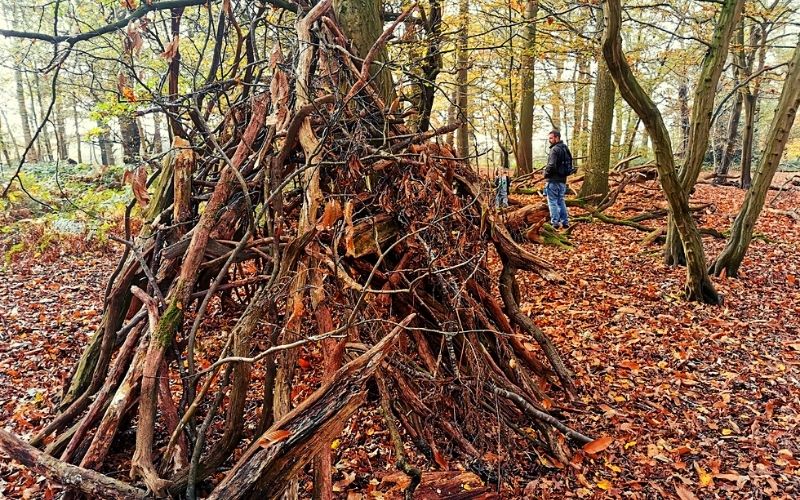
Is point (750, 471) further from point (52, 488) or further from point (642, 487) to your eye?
point (52, 488)

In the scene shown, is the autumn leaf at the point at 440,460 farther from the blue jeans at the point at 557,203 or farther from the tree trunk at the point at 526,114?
the tree trunk at the point at 526,114

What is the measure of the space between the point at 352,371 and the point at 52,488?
2011mm

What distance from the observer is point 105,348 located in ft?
9.74

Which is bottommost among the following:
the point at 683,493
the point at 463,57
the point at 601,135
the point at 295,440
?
the point at 683,493

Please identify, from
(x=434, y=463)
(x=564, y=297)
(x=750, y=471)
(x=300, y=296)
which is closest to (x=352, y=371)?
(x=300, y=296)

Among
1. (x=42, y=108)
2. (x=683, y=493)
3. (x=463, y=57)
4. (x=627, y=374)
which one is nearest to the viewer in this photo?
(x=683, y=493)

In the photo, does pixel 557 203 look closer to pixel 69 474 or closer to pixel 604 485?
pixel 604 485

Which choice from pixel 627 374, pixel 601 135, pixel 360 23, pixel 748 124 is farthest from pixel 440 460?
pixel 748 124

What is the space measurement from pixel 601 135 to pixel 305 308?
7.73 m

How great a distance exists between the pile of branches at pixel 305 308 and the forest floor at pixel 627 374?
0.28 metres

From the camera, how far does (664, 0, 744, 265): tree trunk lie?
207 inches

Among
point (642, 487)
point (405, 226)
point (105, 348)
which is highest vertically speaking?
point (405, 226)

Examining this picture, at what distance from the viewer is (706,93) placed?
18.2 ft

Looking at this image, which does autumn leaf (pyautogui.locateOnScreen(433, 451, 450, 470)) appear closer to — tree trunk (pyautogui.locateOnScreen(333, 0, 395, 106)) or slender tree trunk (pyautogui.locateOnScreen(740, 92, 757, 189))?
tree trunk (pyautogui.locateOnScreen(333, 0, 395, 106))
